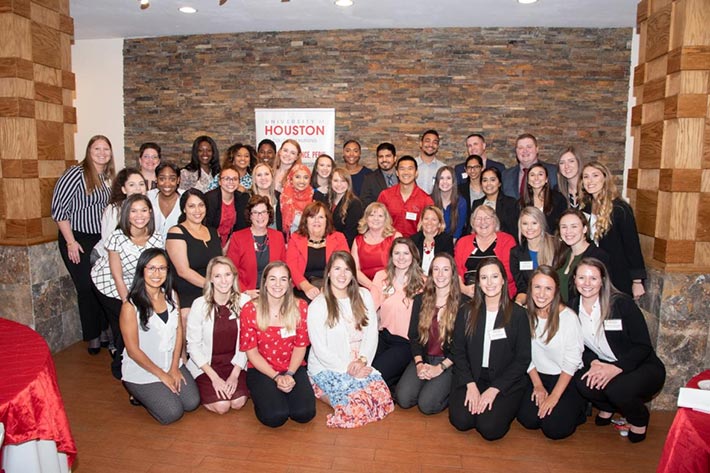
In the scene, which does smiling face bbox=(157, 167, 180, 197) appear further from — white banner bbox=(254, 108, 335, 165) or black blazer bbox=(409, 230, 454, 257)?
white banner bbox=(254, 108, 335, 165)

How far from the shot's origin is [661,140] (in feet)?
11.6

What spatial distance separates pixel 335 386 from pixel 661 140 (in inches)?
107

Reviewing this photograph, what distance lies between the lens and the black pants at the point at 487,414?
316 cm

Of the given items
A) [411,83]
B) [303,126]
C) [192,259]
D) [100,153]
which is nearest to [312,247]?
[192,259]

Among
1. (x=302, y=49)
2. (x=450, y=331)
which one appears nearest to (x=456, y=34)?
(x=302, y=49)

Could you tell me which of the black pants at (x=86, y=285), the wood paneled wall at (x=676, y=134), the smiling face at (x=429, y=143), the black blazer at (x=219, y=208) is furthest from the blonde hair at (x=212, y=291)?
the wood paneled wall at (x=676, y=134)

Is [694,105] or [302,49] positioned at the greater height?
[302,49]

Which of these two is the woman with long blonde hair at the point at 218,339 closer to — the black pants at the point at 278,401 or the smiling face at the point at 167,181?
the black pants at the point at 278,401

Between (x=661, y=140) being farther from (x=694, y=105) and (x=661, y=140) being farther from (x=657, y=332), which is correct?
(x=657, y=332)

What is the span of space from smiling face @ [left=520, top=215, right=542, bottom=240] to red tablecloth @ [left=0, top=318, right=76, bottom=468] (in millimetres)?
3089

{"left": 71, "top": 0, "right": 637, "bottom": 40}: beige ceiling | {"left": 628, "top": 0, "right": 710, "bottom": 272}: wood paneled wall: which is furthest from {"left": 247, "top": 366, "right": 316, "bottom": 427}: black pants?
{"left": 71, "top": 0, "right": 637, "bottom": 40}: beige ceiling

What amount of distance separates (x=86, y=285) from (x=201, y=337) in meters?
1.53

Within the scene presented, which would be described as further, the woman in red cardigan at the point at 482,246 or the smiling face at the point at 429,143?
the smiling face at the point at 429,143

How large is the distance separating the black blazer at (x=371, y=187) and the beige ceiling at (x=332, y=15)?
2020 mm
